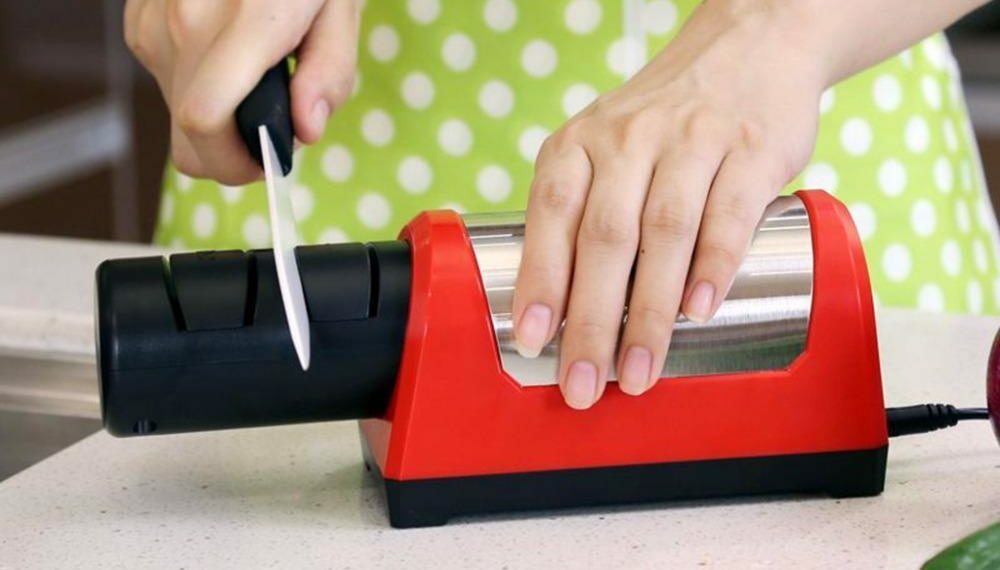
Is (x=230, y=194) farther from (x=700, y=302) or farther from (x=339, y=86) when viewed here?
(x=700, y=302)

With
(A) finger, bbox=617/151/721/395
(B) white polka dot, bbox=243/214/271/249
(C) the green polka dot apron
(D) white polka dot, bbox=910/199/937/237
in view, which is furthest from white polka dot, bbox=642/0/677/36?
(A) finger, bbox=617/151/721/395

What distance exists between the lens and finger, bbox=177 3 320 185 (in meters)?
0.75

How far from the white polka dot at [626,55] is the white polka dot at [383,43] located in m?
0.16

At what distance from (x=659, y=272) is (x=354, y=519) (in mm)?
171

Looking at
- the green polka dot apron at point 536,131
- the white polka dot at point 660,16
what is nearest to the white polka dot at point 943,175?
the green polka dot apron at point 536,131

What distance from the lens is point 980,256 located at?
115cm

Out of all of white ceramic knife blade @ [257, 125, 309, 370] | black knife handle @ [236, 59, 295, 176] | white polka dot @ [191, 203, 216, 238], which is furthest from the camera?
white polka dot @ [191, 203, 216, 238]

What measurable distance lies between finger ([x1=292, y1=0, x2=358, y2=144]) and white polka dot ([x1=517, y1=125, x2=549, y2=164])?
23 cm

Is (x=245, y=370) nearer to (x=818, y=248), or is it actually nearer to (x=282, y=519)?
(x=282, y=519)

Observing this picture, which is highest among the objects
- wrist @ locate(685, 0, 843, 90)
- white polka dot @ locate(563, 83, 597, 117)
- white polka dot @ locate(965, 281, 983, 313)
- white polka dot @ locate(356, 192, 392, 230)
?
wrist @ locate(685, 0, 843, 90)

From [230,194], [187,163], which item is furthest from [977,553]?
[230,194]

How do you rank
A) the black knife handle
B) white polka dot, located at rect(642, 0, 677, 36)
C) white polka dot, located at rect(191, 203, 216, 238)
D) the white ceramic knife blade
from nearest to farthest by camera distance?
1. the white ceramic knife blade
2. the black knife handle
3. white polka dot, located at rect(642, 0, 677, 36)
4. white polka dot, located at rect(191, 203, 216, 238)

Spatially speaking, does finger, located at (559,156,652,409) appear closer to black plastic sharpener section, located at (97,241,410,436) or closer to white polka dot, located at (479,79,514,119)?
black plastic sharpener section, located at (97,241,410,436)

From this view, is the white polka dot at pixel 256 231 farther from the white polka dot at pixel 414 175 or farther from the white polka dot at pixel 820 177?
the white polka dot at pixel 820 177
